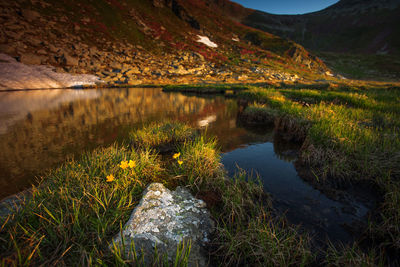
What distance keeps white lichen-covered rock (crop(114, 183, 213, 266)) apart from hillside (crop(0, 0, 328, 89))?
115 ft

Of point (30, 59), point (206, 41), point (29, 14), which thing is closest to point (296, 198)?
point (30, 59)

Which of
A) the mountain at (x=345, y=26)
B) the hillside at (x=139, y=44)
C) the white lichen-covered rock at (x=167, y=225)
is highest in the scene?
the mountain at (x=345, y=26)

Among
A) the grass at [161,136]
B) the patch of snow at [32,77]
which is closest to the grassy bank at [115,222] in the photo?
the grass at [161,136]

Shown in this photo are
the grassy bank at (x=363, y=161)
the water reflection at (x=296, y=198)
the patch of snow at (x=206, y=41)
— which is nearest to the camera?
the grassy bank at (x=363, y=161)

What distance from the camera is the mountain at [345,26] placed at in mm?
104062

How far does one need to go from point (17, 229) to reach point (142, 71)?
40585mm

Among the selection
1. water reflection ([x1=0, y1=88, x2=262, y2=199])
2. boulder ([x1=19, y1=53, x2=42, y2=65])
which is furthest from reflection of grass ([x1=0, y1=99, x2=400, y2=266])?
boulder ([x1=19, y1=53, x2=42, y2=65])

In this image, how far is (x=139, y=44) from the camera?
48.8m

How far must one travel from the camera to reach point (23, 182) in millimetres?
4461

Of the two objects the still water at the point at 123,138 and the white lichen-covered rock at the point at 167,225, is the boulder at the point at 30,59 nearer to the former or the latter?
the still water at the point at 123,138

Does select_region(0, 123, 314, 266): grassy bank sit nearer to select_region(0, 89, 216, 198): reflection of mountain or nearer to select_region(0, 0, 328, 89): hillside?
select_region(0, 89, 216, 198): reflection of mountain

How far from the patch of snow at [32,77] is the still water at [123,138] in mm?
19628

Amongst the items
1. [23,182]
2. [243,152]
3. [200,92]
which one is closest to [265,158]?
[243,152]

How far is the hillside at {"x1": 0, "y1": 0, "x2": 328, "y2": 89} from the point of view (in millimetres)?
33875
